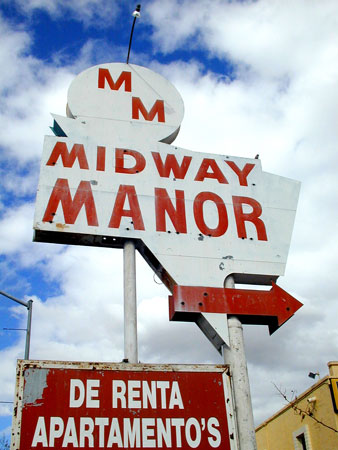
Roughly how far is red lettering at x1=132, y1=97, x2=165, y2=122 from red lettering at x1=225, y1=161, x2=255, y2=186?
1355mm

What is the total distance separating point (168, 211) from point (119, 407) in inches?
115

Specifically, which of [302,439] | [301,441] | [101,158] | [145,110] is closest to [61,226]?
[101,158]

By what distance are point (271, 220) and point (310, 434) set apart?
11.0 meters

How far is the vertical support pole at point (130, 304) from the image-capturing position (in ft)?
20.9

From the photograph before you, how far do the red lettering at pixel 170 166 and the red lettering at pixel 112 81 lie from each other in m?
1.49

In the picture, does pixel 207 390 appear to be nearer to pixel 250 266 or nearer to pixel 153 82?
pixel 250 266

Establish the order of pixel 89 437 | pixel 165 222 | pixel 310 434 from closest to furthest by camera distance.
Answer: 1. pixel 89 437
2. pixel 165 222
3. pixel 310 434

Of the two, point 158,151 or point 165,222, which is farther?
point 158,151

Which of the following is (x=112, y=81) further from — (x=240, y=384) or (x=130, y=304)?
(x=240, y=384)

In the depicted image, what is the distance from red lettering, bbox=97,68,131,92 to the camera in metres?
8.83

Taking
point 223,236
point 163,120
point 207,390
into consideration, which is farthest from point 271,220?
point 207,390

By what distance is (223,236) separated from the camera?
766cm

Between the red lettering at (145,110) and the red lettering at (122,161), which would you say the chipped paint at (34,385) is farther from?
the red lettering at (145,110)

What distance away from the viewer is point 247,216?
8.02 meters
